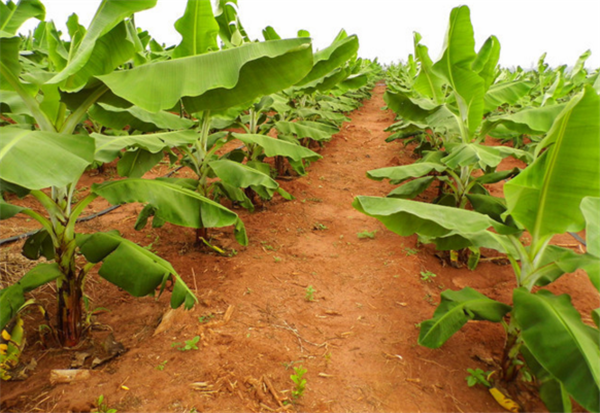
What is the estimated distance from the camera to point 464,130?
12.5ft

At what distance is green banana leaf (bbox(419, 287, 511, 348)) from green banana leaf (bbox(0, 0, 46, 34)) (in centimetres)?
364

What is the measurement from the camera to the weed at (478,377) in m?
2.40

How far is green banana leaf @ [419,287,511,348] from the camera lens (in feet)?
7.47

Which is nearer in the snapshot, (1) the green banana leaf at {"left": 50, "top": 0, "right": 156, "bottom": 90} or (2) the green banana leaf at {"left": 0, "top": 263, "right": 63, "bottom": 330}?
(1) the green banana leaf at {"left": 50, "top": 0, "right": 156, "bottom": 90}

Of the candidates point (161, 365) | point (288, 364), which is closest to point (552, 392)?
point (288, 364)

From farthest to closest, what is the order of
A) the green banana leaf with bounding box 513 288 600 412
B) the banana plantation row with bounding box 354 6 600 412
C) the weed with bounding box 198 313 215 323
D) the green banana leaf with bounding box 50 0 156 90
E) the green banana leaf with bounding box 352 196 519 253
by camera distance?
1. the weed with bounding box 198 313 215 323
2. the green banana leaf with bounding box 352 196 519 253
3. the green banana leaf with bounding box 50 0 156 90
4. the banana plantation row with bounding box 354 6 600 412
5. the green banana leaf with bounding box 513 288 600 412

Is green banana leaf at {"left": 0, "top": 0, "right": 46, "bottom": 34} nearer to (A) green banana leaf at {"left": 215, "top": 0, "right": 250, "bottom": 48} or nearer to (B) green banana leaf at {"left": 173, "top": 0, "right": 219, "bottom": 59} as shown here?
(B) green banana leaf at {"left": 173, "top": 0, "right": 219, "bottom": 59}

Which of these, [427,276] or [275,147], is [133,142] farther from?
[427,276]

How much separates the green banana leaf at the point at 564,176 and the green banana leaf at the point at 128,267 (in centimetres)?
212

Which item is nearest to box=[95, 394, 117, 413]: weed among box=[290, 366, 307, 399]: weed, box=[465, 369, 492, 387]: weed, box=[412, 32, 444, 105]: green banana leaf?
box=[290, 366, 307, 399]: weed

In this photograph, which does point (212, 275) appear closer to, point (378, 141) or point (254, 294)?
point (254, 294)

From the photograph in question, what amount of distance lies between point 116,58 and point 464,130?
3357 millimetres

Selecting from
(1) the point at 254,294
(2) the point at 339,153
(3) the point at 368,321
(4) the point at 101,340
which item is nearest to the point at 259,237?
(1) the point at 254,294

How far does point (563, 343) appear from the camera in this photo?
1733 mm
